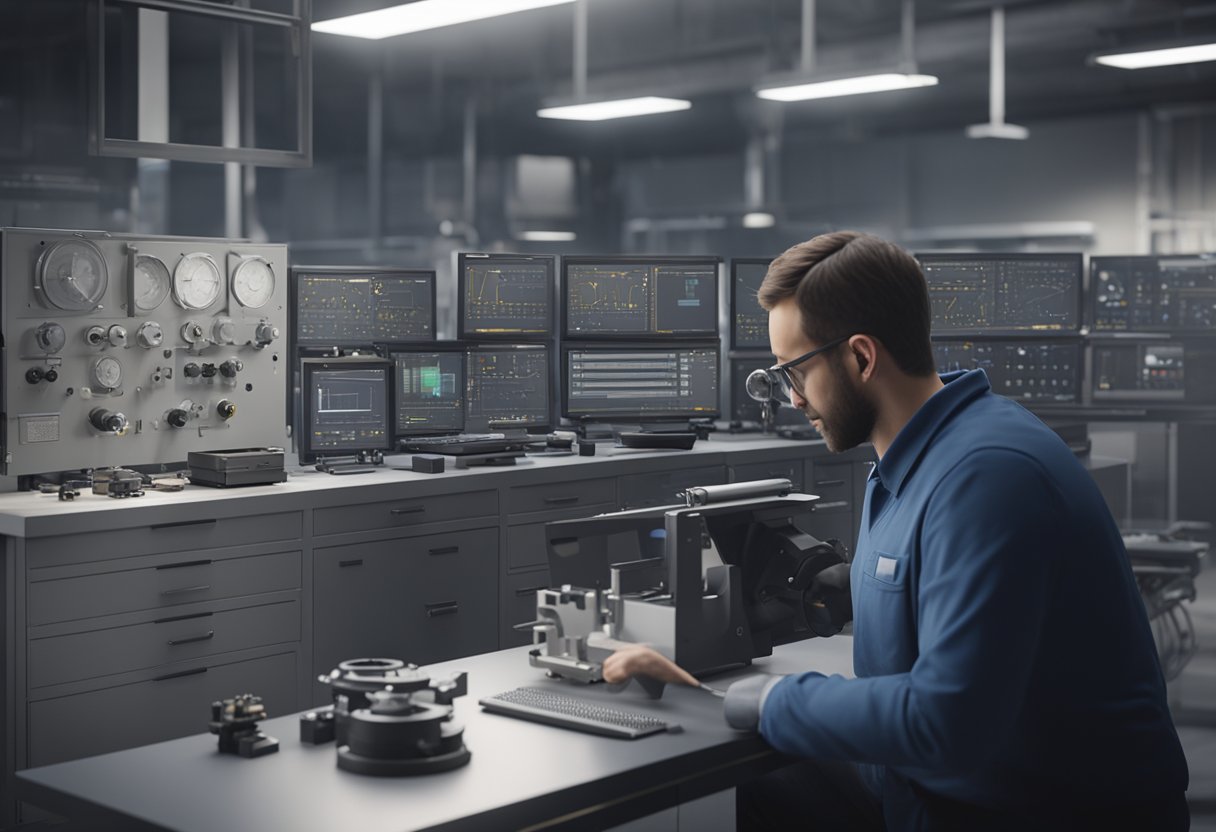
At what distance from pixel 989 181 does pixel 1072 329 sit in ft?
15.0

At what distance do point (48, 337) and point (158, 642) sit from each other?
3.15 ft

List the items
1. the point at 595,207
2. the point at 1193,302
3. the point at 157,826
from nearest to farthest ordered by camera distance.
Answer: the point at 157,826 < the point at 1193,302 < the point at 595,207

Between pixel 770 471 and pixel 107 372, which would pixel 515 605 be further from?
pixel 107 372

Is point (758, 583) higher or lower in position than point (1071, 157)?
lower

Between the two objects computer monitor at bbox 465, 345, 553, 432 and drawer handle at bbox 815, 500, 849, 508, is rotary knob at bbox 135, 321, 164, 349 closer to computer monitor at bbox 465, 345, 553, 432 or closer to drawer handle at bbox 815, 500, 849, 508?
computer monitor at bbox 465, 345, 553, 432

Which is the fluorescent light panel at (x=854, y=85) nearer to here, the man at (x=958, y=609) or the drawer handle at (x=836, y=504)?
the drawer handle at (x=836, y=504)

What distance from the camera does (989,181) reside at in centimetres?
972

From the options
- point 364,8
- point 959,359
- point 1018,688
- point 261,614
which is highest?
point 364,8

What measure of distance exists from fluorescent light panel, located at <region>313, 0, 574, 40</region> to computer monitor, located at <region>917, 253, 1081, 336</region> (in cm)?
220

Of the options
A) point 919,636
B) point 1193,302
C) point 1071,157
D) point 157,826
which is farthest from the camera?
point 1071,157

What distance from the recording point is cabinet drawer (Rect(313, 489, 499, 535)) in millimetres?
4066

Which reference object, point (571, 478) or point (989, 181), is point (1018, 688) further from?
point (989, 181)

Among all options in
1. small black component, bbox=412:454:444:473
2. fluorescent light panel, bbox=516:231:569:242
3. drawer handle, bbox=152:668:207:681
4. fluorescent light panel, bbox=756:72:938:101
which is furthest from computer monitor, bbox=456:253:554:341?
fluorescent light panel, bbox=516:231:569:242

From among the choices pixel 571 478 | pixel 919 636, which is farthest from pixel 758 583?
pixel 571 478
